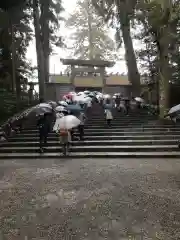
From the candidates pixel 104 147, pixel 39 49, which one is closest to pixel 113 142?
pixel 104 147

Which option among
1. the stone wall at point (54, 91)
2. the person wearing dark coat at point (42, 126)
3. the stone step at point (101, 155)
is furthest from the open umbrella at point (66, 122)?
the stone wall at point (54, 91)

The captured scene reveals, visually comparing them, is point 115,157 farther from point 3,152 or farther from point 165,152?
point 3,152

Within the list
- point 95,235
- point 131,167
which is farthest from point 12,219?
point 131,167

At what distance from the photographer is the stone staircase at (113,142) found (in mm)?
10965

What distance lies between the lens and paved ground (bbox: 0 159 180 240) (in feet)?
16.2

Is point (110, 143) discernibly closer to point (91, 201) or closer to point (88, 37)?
point (91, 201)

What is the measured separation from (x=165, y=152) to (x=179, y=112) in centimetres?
176

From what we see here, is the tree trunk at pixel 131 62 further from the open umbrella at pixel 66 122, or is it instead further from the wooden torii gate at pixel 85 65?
the open umbrella at pixel 66 122

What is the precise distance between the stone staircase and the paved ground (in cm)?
133

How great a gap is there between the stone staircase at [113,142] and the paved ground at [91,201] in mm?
1331

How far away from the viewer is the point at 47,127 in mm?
11570

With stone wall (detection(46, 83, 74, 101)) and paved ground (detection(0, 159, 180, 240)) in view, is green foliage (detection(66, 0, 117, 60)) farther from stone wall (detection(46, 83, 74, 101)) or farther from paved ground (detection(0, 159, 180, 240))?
paved ground (detection(0, 159, 180, 240))

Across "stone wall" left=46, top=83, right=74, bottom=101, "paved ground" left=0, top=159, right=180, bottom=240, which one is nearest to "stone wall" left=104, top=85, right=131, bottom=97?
"stone wall" left=46, top=83, right=74, bottom=101

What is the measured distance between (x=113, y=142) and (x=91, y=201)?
19.7 feet
